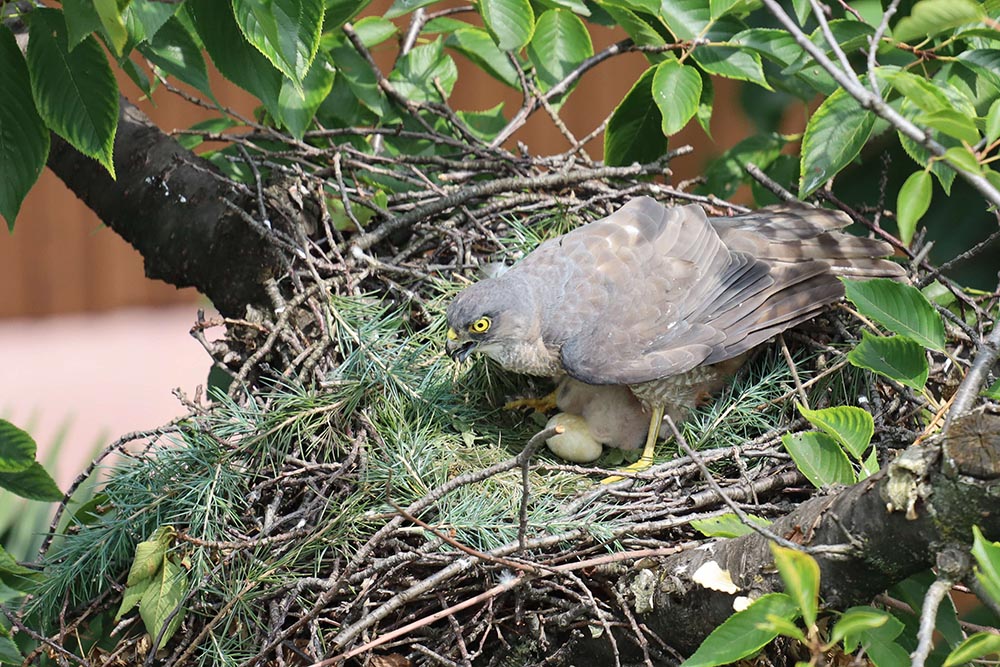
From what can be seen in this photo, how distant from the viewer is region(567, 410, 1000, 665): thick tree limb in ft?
4.89

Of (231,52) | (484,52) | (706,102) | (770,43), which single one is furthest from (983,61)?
(231,52)

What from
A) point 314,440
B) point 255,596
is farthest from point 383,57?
point 255,596

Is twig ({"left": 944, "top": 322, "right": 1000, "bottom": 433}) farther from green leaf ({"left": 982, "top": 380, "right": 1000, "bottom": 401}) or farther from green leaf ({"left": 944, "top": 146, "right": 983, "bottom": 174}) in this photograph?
green leaf ({"left": 944, "top": 146, "right": 983, "bottom": 174})

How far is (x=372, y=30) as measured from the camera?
3465mm

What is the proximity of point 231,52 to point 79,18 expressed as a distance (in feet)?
2.04

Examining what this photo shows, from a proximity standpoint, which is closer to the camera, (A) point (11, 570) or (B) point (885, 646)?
(B) point (885, 646)

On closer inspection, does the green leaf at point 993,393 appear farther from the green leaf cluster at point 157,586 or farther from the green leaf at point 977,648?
the green leaf cluster at point 157,586

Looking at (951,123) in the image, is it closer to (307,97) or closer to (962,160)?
(962,160)

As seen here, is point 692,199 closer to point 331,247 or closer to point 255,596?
point 331,247

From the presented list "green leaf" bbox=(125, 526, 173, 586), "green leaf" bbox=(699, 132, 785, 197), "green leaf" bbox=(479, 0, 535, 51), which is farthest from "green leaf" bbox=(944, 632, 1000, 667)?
"green leaf" bbox=(699, 132, 785, 197)

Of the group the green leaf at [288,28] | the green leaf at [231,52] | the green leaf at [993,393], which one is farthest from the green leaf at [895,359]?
the green leaf at [231,52]

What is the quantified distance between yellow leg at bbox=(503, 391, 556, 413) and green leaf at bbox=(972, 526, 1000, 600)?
6.20ft

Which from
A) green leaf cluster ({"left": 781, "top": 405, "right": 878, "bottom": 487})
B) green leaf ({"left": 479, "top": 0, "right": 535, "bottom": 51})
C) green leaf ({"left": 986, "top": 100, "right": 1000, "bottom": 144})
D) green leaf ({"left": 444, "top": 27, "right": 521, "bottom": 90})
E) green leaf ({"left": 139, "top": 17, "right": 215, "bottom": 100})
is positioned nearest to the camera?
green leaf ({"left": 986, "top": 100, "right": 1000, "bottom": 144})

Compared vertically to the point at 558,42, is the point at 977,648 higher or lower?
lower
